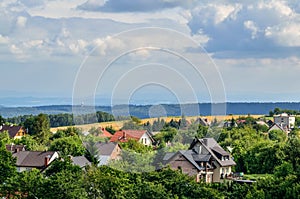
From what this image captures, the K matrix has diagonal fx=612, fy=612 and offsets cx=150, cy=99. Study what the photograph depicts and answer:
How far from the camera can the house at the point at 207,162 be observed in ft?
91.6

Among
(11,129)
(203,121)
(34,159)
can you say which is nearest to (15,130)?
(11,129)

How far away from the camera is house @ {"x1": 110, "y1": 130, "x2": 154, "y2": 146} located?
1706 centimetres

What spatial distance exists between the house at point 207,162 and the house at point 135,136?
8.68 meters

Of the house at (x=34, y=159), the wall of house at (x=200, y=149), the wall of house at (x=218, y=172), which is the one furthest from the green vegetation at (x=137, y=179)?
the wall of house at (x=218, y=172)

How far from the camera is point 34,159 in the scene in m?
31.5

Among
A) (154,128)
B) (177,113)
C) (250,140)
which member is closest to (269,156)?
(250,140)

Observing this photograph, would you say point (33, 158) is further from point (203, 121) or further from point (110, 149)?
point (203, 121)

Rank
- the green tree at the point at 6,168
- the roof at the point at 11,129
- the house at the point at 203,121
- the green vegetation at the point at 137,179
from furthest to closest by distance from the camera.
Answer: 1. the roof at the point at 11,129
2. the green tree at the point at 6,168
3. the green vegetation at the point at 137,179
4. the house at the point at 203,121

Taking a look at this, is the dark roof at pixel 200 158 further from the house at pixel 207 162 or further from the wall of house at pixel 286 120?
the wall of house at pixel 286 120

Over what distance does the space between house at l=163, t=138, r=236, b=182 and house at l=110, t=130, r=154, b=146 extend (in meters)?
8.68

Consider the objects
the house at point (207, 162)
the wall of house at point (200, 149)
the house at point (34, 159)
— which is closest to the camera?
the house at point (207, 162)

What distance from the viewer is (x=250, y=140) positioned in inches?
1629

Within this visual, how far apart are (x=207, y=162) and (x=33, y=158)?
9042mm

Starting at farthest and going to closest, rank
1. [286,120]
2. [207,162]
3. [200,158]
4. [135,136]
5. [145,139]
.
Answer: [286,120], [207,162], [200,158], [135,136], [145,139]
